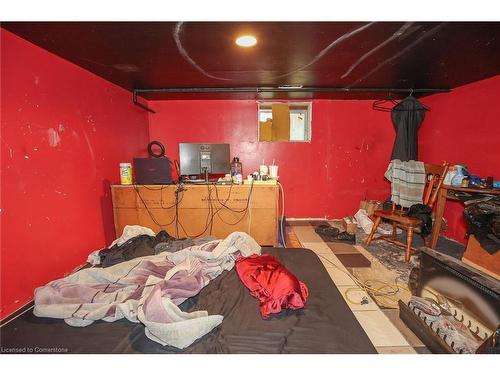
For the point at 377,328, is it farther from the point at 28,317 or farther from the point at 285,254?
the point at 28,317

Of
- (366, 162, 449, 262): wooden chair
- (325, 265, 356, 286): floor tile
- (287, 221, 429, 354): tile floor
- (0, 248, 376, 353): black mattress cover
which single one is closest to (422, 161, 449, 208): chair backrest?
(366, 162, 449, 262): wooden chair

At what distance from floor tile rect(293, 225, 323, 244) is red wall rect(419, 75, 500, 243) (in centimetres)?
177

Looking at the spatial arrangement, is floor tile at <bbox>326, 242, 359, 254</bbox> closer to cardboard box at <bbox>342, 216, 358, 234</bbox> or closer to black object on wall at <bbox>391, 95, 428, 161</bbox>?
cardboard box at <bbox>342, 216, 358, 234</bbox>

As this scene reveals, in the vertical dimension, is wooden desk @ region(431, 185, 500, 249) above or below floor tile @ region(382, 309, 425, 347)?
above

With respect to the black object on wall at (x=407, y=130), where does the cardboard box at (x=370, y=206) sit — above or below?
below

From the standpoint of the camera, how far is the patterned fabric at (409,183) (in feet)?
8.18

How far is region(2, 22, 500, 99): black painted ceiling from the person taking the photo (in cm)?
152

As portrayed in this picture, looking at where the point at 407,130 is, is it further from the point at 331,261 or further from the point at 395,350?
the point at 395,350

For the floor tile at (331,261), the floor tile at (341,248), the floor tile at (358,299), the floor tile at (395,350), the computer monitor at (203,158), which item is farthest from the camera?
the computer monitor at (203,158)

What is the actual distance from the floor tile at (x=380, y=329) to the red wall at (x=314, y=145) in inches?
89.5

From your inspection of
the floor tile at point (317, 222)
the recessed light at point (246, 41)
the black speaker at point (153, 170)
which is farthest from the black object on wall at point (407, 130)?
the black speaker at point (153, 170)

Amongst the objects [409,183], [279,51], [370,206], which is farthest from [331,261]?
[279,51]

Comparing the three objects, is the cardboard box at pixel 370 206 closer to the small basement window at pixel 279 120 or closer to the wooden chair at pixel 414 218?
the wooden chair at pixel 414 218
